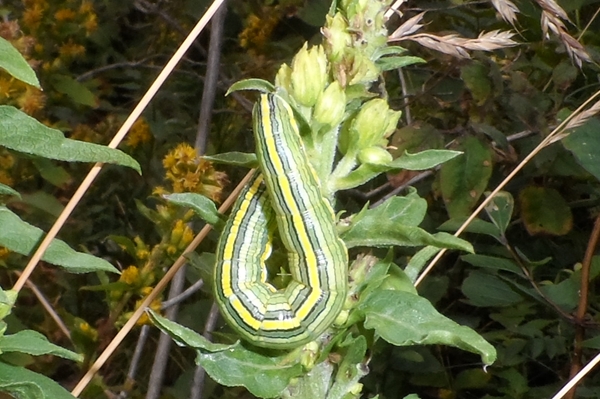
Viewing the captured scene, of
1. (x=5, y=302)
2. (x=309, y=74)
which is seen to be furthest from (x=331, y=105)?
(x=5, y=302)

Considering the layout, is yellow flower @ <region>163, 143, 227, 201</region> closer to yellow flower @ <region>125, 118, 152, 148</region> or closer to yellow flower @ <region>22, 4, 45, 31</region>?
yellow flower @ <region>125, 118, 152, 148</region>

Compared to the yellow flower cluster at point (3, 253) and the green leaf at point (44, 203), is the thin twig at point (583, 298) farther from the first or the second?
the green leaf at point (44, 203)

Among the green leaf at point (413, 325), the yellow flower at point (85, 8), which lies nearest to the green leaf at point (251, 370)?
the green leaf at point (413, 325)

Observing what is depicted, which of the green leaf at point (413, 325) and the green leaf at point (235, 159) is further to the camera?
the green leaf at point (235, 159)

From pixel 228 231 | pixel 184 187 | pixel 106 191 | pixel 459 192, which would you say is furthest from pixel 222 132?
pixel 228 231

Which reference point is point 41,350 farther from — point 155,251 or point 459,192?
point 459,192

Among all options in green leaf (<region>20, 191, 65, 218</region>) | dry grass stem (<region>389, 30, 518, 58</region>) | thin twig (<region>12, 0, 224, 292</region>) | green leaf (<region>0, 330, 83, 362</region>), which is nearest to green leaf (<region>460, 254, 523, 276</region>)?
dry grass stem (<region>389, 30, 518, 58</region>)

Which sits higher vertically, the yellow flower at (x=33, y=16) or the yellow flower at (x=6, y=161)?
the yellow flower at (x=33, y=16)
